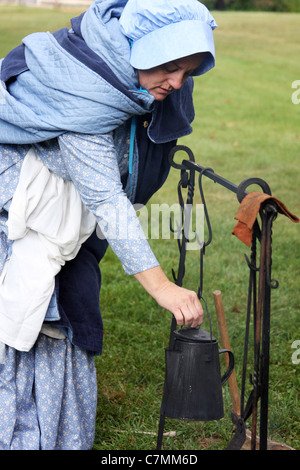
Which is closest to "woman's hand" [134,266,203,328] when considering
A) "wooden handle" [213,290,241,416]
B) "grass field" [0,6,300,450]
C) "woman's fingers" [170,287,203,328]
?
"woman's fingers" [170,287,203,328]

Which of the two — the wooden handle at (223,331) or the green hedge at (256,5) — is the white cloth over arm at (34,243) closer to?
the wooden handle at (223,331)

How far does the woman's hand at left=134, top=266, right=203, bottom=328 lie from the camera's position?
2109mm

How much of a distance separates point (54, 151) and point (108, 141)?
0.76 feet

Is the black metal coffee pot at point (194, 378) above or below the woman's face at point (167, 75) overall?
below

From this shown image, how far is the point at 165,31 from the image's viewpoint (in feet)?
6.99

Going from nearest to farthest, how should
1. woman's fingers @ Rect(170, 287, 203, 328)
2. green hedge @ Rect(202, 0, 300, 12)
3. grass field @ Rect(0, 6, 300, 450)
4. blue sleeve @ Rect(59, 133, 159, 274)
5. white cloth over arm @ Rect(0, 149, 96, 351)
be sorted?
woman's fingers @ Rect(170, 287, 203, 328)
blue sleeve @ Rect(59, 133, 159, 274)
white cloth over arm @ Rect(0, 149, 96, 351)
grass field @ Rect(0, 6, 300, 450)
green hedge @ Rect(202, 0, 300, 12)

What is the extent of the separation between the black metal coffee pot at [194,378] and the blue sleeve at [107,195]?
28 centimetres

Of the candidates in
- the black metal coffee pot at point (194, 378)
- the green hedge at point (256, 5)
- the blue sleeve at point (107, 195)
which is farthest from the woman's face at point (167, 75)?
the green hedge at point (256, 5)

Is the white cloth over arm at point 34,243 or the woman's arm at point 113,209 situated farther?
the white cloth over arm at point 34,243

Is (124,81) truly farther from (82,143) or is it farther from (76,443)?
(76,443)

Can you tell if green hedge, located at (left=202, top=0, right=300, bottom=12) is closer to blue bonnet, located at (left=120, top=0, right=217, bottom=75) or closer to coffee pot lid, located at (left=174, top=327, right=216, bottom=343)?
blue bonnet, located at (left=120, top=0, right=217, bottom=75)

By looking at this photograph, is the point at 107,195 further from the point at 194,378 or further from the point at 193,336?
the point at 194,378

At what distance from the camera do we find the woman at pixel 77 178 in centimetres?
220
